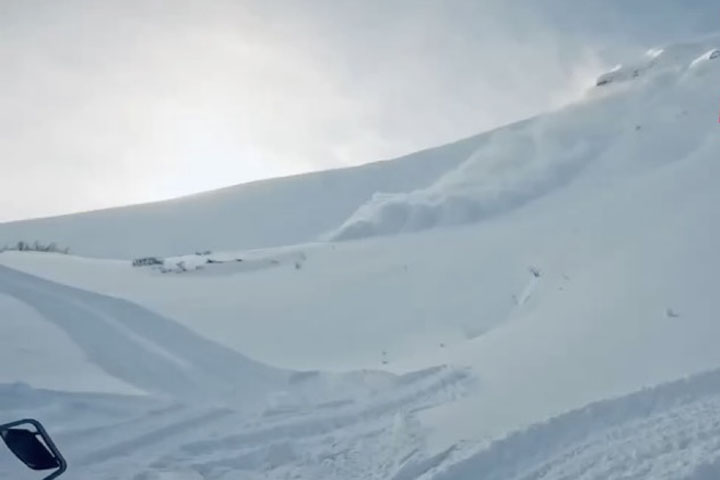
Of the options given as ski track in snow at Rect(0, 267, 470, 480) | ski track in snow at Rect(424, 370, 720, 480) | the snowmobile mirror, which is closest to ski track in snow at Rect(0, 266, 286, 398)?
ski track in snow at Rect(0, 267, 470, 480)

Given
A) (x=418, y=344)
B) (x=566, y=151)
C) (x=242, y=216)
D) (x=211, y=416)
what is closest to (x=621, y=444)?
(x=211, y=416)

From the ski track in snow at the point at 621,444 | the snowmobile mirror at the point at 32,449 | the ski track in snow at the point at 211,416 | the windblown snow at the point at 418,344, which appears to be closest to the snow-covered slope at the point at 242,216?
the windblown snow at the point at 418,344

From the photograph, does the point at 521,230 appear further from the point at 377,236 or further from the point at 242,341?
the point at 242,341

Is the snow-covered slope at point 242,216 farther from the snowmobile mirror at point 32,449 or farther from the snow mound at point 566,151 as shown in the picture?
the snowmobile mirror at point 32,449

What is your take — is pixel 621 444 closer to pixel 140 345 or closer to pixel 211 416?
pixel 211 416

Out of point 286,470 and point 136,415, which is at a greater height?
point 136,415

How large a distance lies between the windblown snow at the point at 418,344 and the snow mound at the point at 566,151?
14 centimetres

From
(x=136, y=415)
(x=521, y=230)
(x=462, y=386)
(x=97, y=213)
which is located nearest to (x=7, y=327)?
(x=136, y=415)

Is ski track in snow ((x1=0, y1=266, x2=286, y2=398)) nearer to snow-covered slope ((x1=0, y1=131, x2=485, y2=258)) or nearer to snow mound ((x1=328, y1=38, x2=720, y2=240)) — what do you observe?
snow mound ((x1=328, y1=38, x2=720, y2=240))

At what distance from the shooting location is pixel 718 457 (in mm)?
5008

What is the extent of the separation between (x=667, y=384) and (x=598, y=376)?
61 cm

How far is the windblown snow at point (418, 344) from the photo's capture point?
588 centimetres

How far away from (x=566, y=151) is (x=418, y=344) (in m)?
12.3

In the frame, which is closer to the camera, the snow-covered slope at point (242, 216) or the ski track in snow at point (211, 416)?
the ski track in snow at point (211, 416)
